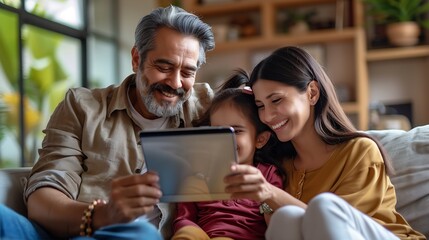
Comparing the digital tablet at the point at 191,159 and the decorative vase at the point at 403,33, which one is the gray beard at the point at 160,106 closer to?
the digital tablet at the point at 191,159

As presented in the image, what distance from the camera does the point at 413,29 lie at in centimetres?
425

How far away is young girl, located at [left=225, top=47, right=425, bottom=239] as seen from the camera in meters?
1.48

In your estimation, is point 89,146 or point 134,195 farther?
point 89,146

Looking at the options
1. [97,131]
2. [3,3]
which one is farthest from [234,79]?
[3,3]

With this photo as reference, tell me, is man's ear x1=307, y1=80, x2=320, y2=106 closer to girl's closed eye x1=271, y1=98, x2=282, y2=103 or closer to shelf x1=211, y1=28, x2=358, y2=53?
girl's closed eye x1=271, y1=98, x2=282, y2=103

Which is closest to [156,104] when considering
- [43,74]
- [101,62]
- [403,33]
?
[43,74]

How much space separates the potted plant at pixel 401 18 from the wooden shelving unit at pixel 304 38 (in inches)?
7.6

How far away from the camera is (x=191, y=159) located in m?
1.43

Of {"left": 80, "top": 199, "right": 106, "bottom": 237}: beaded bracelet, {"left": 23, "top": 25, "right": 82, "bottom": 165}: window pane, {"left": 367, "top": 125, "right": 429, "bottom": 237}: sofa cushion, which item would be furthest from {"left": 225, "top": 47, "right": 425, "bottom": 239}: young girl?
{"left": 23, "top": 25, "right": 82, "bottom": 165}: window pane

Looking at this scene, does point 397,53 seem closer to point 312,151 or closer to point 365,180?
point 312,151

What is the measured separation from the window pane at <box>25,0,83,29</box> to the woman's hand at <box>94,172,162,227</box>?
9.84 ft

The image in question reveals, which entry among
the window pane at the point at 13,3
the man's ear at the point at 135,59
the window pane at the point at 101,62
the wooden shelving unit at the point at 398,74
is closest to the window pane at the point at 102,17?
the window pane at the point at 101,62

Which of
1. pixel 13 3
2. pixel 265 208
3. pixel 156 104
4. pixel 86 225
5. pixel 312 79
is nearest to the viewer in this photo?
pixel 86 225

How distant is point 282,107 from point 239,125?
0.50 ft
